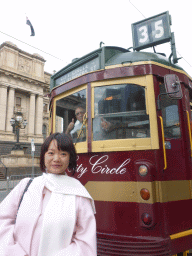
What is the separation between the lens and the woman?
1.30 meters

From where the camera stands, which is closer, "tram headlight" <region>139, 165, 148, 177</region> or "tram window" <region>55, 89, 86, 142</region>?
"tram headlight" <region>139, 165, 148, 177</region>

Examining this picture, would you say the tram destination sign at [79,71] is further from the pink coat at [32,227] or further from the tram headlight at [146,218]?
the pink coat at [32,227]

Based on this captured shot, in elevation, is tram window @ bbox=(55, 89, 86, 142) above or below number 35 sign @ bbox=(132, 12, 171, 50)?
below

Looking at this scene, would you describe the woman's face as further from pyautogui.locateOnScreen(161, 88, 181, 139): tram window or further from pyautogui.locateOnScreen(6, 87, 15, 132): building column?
pyautogui.locateOnScreen(6, 87, 15, 132): building column

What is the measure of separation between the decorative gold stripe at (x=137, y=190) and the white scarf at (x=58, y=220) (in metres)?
1.35

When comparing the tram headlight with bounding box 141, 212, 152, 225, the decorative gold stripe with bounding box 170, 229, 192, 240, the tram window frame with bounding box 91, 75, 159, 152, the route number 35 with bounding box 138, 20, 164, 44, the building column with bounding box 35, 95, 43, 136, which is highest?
the building column with bounding box 35, 95, 43, 136

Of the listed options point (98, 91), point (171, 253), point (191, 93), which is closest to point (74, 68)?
point (98, 91)

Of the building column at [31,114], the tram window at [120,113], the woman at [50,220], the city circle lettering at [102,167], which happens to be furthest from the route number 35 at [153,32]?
the building column at [31,114]

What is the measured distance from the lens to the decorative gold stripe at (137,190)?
260cm

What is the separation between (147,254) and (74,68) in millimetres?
2950

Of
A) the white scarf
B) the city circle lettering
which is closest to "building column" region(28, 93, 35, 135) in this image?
the city circle lettering

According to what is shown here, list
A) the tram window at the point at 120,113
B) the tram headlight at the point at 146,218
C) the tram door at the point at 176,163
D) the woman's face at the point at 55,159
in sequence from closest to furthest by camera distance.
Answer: the woman's face at the point at 55,159 < the tram headlight at the point at 146,218 < the tram door at the point at 176,163 < the tram window at the point at 120,113

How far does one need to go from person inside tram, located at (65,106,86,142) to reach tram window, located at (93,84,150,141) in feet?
0.84

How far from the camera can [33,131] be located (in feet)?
120
